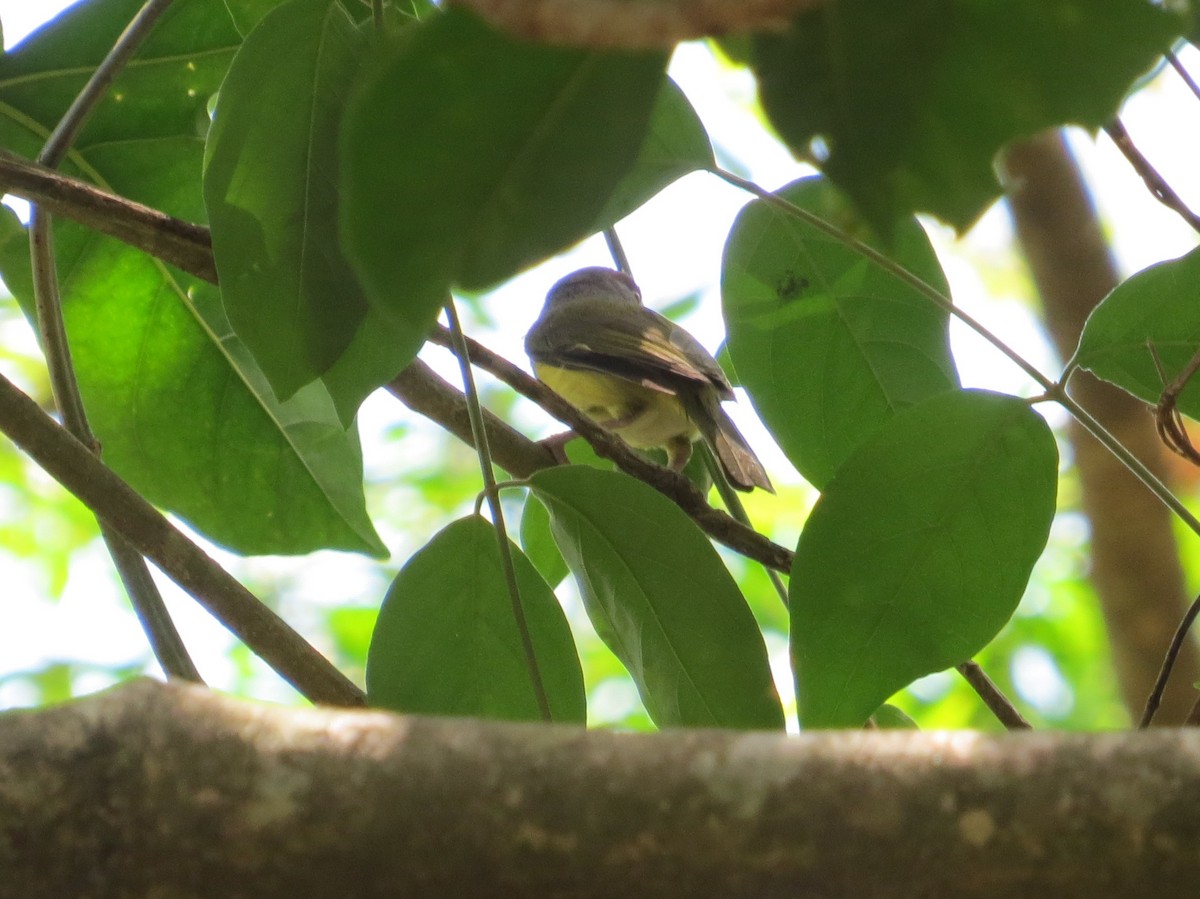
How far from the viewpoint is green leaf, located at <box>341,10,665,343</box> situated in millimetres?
849

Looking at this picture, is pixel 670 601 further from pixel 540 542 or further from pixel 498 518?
pixel 540 542

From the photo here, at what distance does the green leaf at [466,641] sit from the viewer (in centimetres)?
156

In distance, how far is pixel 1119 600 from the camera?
221 inches

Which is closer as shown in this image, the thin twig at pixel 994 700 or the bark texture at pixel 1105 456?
the thin twig at pixel 994 700

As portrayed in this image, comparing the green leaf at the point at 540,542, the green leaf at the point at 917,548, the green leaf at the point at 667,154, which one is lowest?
the green leaf at the point at 917,548

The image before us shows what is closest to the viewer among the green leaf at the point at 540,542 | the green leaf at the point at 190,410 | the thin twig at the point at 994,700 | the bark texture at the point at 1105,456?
the thin twig at the point at 994,700

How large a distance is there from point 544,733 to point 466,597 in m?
0.77

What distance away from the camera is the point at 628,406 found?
4152 mm

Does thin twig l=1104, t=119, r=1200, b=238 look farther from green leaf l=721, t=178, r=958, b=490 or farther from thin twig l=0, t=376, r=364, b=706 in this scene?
thin twig l=0, t=376, r=364, b=706

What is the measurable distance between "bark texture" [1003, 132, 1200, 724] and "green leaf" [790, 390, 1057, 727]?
4.08 meters

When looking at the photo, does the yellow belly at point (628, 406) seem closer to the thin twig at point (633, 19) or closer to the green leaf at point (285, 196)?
the green leaf at point (285, 196)

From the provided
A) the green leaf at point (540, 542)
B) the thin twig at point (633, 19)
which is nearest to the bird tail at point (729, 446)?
the green leaf at point (540, 542)

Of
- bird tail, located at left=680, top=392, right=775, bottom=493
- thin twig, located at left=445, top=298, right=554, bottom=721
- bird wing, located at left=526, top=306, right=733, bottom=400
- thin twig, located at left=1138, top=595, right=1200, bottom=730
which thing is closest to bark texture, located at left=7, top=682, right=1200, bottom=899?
thin twig, located at left=445, top=298, right=554, bottom=721

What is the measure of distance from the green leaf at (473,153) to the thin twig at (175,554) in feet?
2.62
